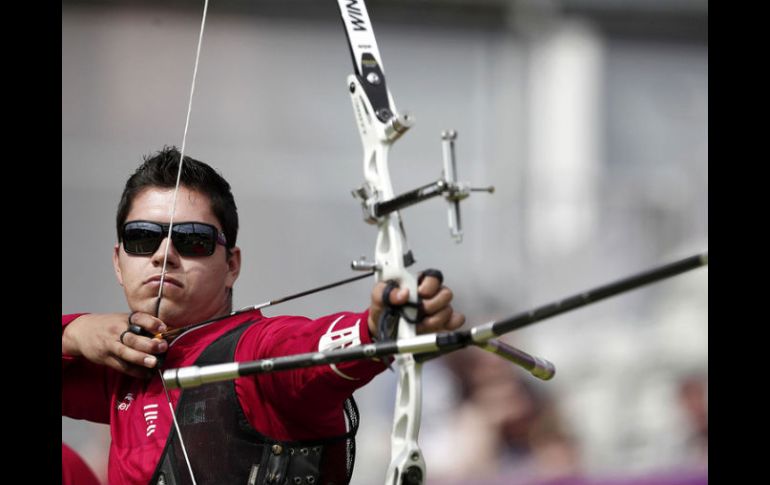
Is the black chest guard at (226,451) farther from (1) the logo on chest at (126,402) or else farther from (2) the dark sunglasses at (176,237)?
(2) the dark sunglasses at (176,237)

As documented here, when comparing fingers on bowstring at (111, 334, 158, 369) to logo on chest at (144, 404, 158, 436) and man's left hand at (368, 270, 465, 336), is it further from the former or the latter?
man's left hand at (368, 270, 465, 336)

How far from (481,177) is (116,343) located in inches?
138

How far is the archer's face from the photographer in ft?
8.17

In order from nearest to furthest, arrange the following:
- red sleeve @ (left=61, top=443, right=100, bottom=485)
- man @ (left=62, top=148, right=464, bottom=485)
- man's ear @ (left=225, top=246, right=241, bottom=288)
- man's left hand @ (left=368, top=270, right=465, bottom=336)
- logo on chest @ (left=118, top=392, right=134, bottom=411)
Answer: man's left hand @ (left=368, top=270, right=465, bottom=336) → man @ (left=62, top=148, right=464, bottom=485) → logo on chest @ (left=118, top=392, right=134, bottom=411) → man's ear @ (left=225, top=246, right=241, bottom=288) → red sleeve @ (left=61, top=443, right=100, bottom=485)

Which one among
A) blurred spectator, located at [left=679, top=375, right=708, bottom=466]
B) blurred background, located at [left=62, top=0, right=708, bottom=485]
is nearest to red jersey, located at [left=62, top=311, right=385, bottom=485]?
blurred background, located at [left=62, top=0, right=708, bottom=485]

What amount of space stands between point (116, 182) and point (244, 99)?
0.77 m

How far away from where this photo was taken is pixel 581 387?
505 centimetres

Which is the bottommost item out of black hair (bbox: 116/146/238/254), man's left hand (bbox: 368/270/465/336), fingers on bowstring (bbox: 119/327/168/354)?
fingers on bowstring (bbox: 119/327/168/354)

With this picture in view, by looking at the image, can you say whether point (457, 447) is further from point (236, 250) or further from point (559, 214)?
point (236, 250)

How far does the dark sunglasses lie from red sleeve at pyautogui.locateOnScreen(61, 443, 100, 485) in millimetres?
570

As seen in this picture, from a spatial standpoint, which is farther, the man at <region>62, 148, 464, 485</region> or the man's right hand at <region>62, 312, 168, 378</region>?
the man's right hand at <region>62, 312, 168, 378</region>

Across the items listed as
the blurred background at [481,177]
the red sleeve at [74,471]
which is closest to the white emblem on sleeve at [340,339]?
the red sleeve at [74,471]

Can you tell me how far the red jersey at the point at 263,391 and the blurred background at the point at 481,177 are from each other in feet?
6.16

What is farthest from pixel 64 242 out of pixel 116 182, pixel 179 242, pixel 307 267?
pixel 179 242
